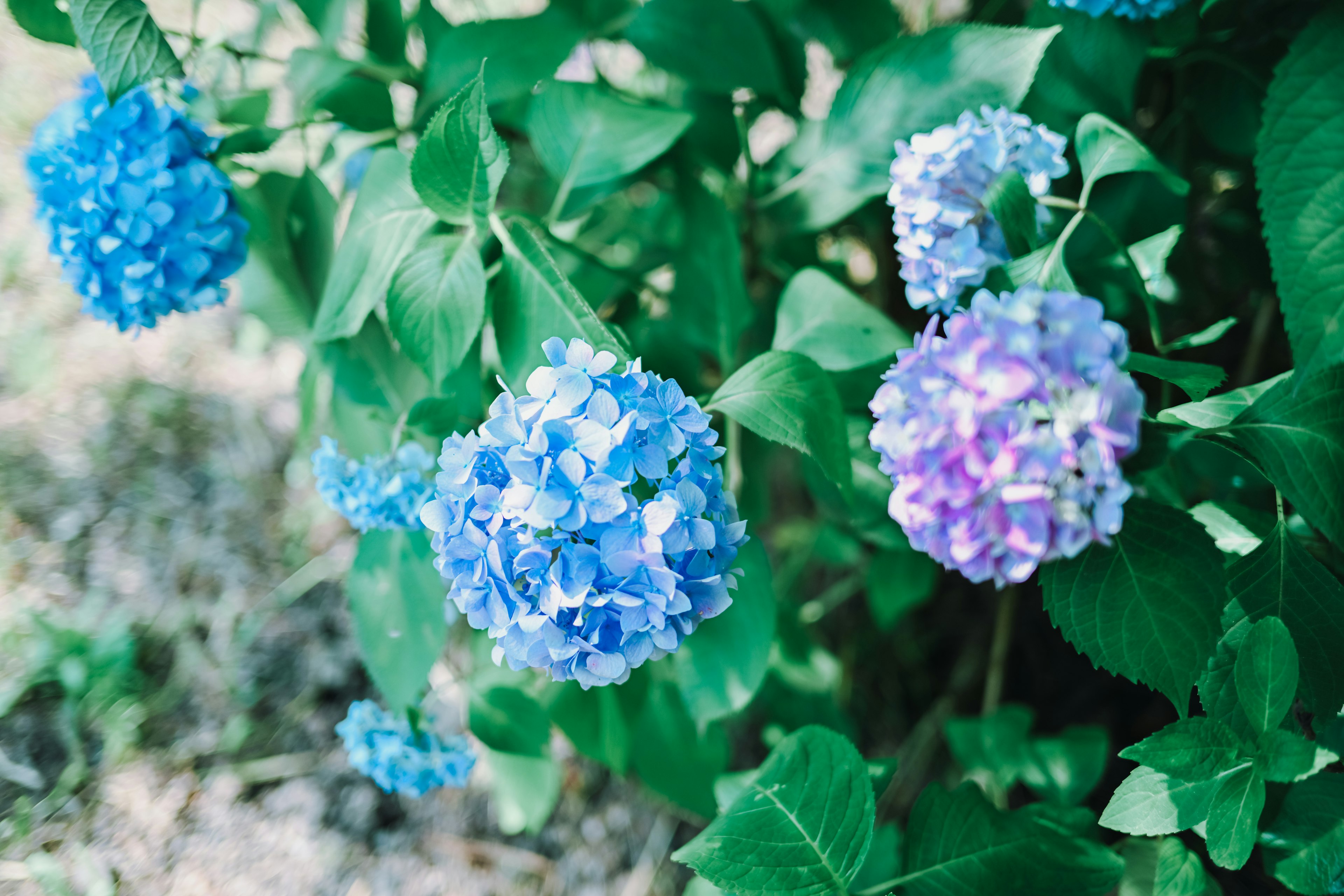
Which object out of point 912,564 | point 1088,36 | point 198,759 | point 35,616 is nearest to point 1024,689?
point 912,564

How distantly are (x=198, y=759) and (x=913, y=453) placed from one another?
1.30m

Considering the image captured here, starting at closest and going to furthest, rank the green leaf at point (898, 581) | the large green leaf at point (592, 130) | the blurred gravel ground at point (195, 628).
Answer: the large green leaf at point (592, 130) → the blurred gravel ground at point (195, 628) → the green leaf at point (898, 581)

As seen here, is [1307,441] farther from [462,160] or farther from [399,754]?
[399,754]

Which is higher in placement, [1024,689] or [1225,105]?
[1225,105]

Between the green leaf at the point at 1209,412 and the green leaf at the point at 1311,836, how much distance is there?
1.33ft

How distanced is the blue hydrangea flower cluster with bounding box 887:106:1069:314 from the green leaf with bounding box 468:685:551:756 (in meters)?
0.75

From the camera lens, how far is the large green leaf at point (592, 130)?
3.34ft

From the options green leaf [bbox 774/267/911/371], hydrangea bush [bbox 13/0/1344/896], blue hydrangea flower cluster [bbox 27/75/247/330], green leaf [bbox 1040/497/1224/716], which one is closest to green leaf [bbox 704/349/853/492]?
hydrangea bush [bbox 13/0/1344/896]

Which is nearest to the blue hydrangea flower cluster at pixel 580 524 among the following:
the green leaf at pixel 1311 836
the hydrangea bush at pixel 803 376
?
the hydrangea bush at pixel 803 376

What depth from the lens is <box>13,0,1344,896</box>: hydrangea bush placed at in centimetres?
65

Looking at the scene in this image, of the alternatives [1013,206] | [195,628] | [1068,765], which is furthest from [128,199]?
[1068,765]

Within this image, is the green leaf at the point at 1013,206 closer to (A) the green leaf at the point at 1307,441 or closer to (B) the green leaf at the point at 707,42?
(A) the green leaf at the point at 1307,441

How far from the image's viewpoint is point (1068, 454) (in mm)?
569

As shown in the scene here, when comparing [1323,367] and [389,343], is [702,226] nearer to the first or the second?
[389,343]
